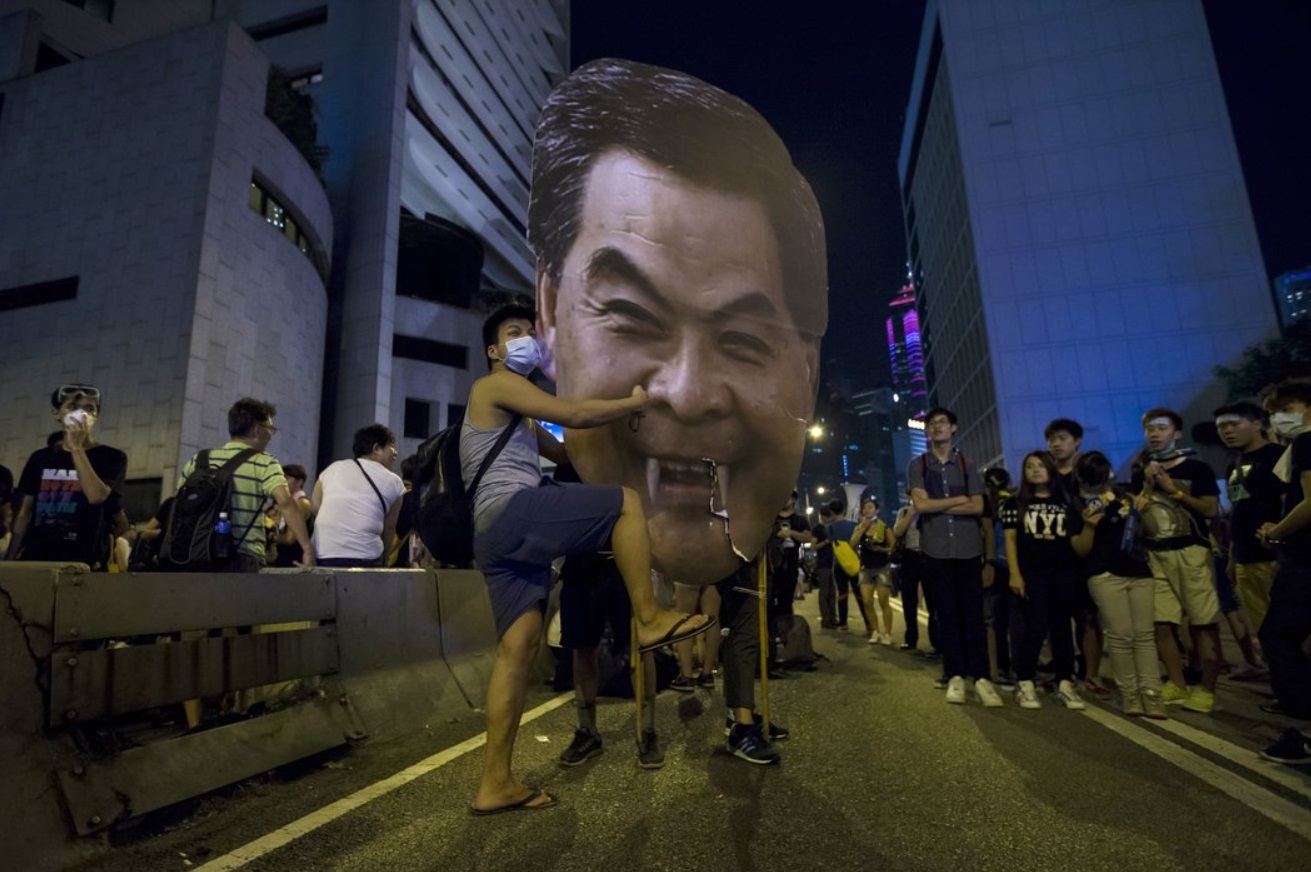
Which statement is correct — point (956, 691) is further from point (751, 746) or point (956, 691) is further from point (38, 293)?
Answer: point (38, 293)

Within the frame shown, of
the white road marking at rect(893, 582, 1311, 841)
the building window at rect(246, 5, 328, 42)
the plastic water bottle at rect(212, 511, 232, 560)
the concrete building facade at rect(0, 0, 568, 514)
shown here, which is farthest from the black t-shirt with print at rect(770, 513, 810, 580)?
the building window at rect(246, 5, 328, 42)

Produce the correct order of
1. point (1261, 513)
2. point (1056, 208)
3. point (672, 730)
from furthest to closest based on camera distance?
point (1056, 208), point (1261, 513), point (672, 730)

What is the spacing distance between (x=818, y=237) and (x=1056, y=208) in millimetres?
45929

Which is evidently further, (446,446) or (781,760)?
(781,760)

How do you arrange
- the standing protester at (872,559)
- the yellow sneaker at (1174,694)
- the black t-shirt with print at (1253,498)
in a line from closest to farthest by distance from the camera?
the black t-shirt with print at (1253,498), the yellow sneaker at (1174,694), the standing protester at (872,559)

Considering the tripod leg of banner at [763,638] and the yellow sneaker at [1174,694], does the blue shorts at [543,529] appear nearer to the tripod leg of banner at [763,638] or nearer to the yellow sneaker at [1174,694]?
the tripod leg of banner at [763,638]

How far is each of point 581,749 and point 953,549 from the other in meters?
2.82

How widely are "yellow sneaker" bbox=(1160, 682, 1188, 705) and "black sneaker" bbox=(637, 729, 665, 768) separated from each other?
11.0ft

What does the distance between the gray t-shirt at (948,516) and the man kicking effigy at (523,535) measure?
9.31 ft

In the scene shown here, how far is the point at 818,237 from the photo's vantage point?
3.82m

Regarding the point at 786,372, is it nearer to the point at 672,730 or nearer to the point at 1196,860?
the point at 672,730

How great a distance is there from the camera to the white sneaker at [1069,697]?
4242 mm

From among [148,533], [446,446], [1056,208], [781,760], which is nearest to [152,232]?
[148,533]

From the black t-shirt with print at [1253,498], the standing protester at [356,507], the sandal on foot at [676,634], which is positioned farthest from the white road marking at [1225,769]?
the standing protester at [356,507]
